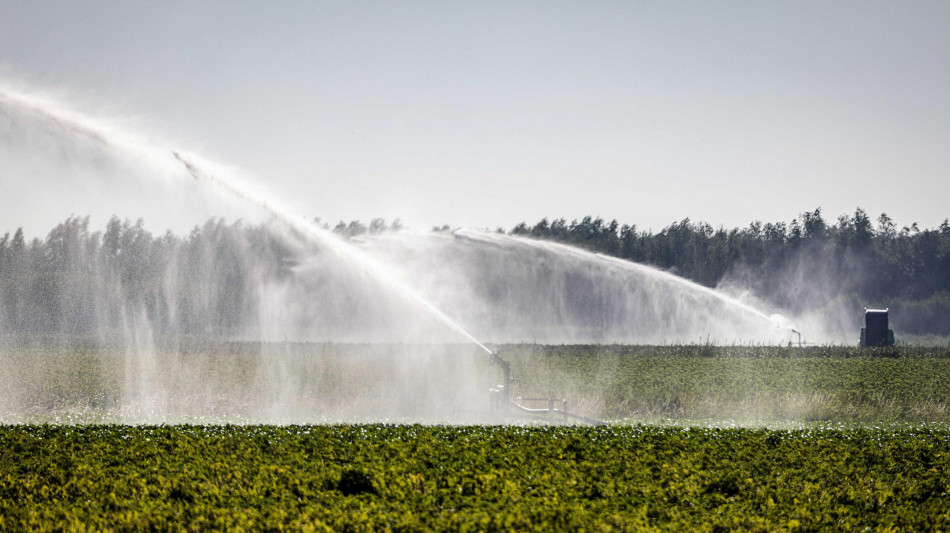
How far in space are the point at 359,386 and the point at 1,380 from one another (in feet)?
55.3

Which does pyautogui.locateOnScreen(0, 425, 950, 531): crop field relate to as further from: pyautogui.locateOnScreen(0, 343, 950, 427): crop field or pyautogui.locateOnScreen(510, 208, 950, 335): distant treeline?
pyautogui.locateOnScreen(510, 208, 950, 335): distant treeline

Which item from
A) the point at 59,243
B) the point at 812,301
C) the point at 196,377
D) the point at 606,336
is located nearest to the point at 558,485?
the point at 196,377

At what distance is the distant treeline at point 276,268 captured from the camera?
62.0m

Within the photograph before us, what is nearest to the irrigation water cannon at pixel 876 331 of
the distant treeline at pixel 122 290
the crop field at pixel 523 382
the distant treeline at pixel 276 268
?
the crop field at pixel 523 382

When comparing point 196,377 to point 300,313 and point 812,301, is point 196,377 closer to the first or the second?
point 300,313

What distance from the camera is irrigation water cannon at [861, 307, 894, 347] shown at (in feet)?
190

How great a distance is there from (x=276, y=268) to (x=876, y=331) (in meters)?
42.3

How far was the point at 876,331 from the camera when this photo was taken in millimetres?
58656

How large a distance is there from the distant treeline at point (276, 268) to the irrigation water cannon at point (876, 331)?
34.6 meters

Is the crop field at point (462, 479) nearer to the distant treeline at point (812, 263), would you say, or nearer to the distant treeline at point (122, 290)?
the distant treeline at point (122, 290)

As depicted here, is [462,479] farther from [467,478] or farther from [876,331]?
[876,331]

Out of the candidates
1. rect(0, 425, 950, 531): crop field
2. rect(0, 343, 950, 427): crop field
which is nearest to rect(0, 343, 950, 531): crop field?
rect(0, 425, 950, 531): crop field

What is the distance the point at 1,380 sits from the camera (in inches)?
1478

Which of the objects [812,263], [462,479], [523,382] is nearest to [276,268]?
[523,382]
